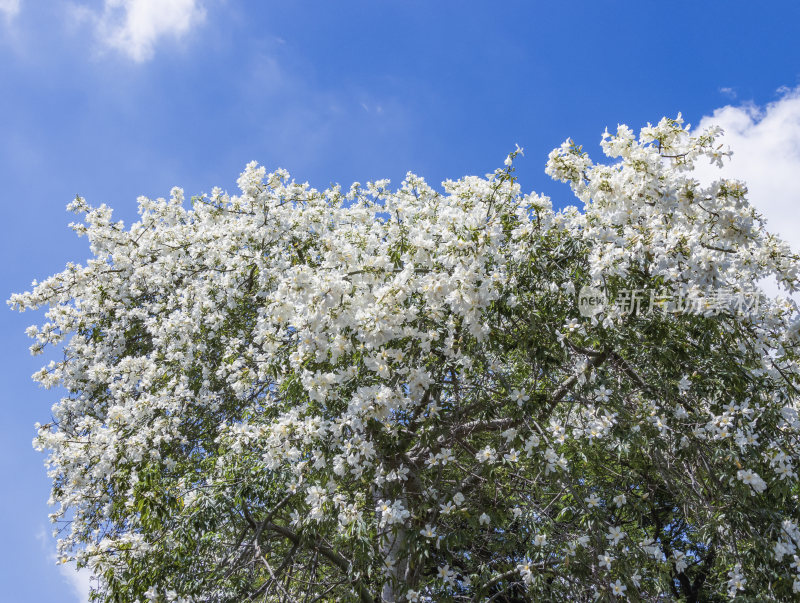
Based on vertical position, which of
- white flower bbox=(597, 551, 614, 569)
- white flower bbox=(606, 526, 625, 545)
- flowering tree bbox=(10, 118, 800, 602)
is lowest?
white flower bbox=(597, 551, 614, 569)

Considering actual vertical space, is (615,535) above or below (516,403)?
below

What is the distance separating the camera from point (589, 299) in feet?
14.0

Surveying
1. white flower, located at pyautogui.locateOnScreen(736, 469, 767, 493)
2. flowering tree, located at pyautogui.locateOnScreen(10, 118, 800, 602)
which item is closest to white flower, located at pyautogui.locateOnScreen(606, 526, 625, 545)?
flowering tree, located at pyautogui.locateOnScreen(10, 118, 800, 602)

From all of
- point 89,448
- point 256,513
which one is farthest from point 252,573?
point 89,448

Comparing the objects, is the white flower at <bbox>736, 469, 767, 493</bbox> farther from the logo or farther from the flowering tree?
the logo

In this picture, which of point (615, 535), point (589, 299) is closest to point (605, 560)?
point (615, 535)

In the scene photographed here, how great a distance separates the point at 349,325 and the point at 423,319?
0.55 metres

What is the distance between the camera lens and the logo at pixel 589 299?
13.8ft

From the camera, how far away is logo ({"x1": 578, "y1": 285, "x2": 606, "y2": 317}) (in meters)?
4.19

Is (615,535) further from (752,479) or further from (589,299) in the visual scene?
(589,299)

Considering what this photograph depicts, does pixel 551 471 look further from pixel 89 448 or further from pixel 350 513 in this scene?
pixel 89 448

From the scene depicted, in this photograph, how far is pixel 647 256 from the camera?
4070mm

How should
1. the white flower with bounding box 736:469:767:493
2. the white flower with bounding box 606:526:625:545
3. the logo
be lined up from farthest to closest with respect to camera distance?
1. the logo
2. the white flower with bounding box 606:526:625:545
3. the white flower with bounding box 736:469:767:493

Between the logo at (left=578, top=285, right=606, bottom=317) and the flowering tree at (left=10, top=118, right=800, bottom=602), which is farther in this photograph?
the logo at (left=578, top=285, right=606, bottom=317)
